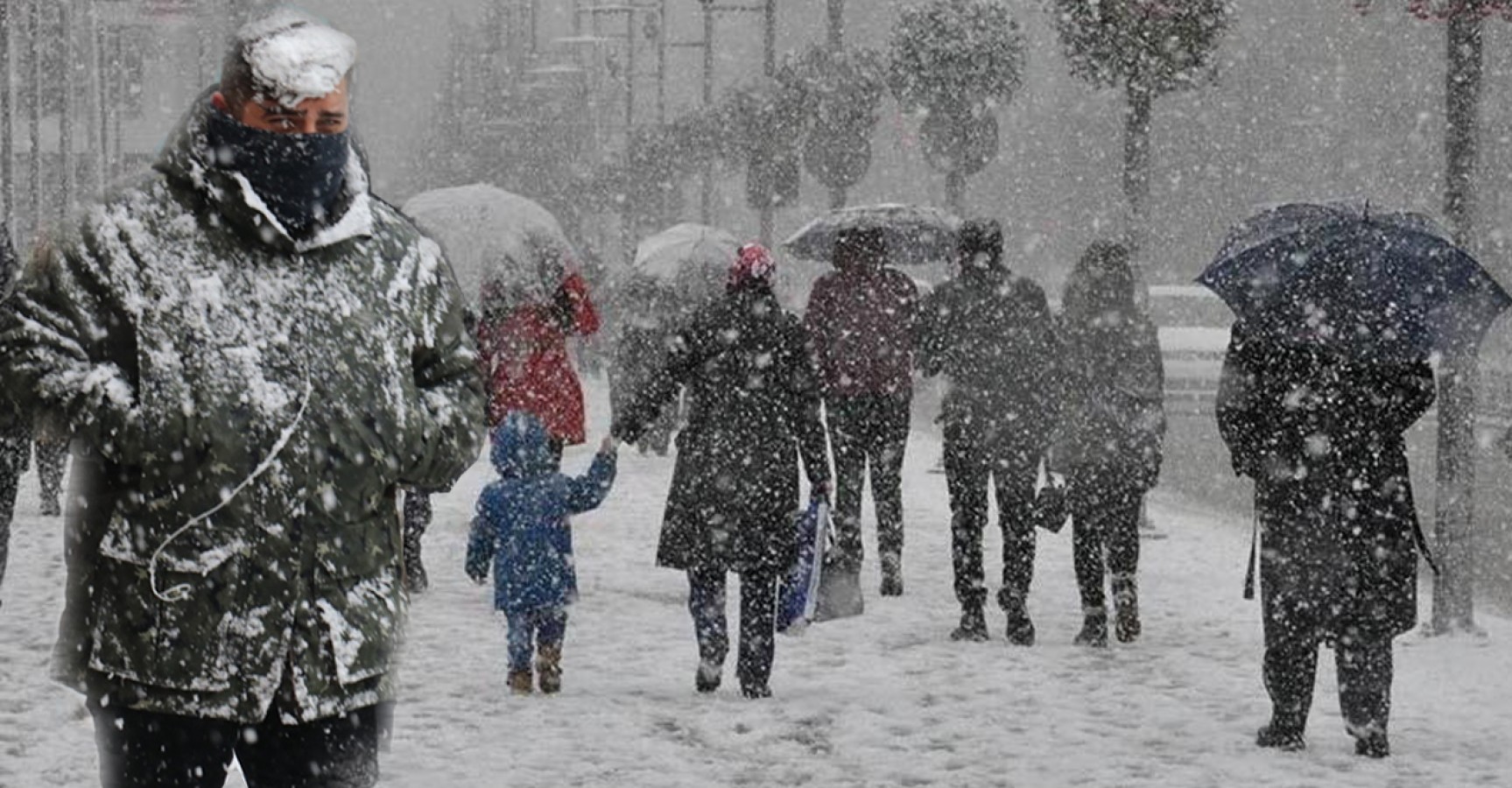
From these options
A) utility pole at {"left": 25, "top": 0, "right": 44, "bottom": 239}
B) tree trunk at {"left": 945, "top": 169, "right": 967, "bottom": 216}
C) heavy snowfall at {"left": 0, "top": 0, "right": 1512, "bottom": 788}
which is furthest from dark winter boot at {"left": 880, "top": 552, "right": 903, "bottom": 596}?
utility pole at {"left": 25, "top": 0, "right": 44, "bottom": 239}

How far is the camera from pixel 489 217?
20625 mm

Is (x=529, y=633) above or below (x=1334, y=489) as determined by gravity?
below

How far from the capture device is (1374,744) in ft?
25.6

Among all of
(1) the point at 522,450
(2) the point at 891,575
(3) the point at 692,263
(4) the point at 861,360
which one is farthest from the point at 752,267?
(3) the point at 692,263

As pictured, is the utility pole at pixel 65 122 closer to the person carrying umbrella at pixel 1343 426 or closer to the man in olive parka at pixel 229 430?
the person carrying umbrella at pixel 1343 426

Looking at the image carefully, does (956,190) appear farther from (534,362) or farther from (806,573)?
(806,573)

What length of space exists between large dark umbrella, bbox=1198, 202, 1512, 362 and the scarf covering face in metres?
4.51

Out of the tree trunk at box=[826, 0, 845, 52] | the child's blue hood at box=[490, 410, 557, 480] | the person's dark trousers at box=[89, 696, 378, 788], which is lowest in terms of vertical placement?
the child's blue hood at box=[490, 410, 557, 480]

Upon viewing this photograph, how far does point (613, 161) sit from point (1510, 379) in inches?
973

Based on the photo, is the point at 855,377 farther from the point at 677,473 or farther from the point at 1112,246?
the point at 677,473

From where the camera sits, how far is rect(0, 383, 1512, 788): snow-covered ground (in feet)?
24.7

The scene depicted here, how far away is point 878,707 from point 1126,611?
2000 millimetres

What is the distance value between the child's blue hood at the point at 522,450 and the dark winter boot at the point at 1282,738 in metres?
2.68

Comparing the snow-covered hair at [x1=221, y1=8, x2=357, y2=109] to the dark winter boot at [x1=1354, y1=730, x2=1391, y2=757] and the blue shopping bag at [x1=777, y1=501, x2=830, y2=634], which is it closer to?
the dark winter boot at [x1=1354, y1=730, x2=1391, y2=757]
